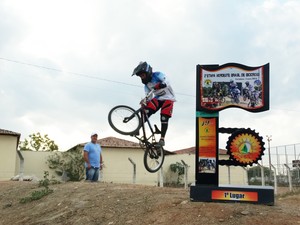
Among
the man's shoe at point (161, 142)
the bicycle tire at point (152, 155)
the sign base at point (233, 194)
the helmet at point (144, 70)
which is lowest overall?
the sign base at point (233, 194)

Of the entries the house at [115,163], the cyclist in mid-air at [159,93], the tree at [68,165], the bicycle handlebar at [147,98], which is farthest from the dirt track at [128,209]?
the tree at [68,165]

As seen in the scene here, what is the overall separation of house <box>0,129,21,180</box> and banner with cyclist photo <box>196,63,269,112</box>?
2026 centimetres

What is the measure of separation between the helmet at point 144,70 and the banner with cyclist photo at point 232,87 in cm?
135

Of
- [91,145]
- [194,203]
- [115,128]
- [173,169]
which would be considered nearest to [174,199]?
[194,203]

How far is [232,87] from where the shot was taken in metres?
10.0

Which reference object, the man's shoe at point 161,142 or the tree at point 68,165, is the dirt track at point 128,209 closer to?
the man's shoe at point 161,142

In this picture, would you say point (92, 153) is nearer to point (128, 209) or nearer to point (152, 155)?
point (152, 155)

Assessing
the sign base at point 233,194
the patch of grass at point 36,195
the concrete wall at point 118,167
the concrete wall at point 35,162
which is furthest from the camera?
the concrete wall at point 35,162

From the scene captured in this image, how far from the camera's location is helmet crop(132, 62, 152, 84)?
9688 mm

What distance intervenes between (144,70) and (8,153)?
2146 centimetres

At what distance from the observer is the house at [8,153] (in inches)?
1080

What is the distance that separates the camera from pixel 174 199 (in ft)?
31.3

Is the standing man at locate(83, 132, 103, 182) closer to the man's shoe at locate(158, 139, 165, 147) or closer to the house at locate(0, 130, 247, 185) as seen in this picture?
the man's shoe at locate(158, 139, 165, 147)

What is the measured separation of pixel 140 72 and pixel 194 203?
3429mm
